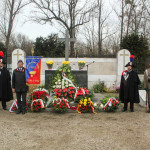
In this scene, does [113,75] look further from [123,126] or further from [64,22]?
[64,22]

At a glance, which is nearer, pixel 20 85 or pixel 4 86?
pixel 20 85

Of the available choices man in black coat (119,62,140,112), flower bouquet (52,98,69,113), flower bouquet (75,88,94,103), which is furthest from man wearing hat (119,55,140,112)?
flower bouquet (52,98,69,113)

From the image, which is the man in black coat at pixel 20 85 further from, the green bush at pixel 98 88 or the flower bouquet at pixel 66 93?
the green bush at pixel 98 88

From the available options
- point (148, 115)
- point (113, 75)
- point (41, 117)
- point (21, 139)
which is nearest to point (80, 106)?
point (41, 117)

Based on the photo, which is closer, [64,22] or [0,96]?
[0,96]

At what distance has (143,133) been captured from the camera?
4.14m

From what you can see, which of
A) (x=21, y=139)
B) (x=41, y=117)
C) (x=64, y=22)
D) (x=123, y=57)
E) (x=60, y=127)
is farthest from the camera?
(x=64, y=22)

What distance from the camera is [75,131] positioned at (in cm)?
424

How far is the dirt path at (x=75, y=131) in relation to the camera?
11.3 feet

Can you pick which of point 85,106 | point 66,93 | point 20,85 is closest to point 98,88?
point 66,93

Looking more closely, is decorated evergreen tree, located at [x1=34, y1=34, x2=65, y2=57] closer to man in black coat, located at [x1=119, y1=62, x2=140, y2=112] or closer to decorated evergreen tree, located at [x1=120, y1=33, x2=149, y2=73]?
decorated evergreen tree, located at [x1=120, y1=33, x2=149, y2=73]

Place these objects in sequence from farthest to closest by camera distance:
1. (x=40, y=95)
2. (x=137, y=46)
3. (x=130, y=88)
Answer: (x=137, y=46)
(x=40, y=95)
(x=130, y=88)

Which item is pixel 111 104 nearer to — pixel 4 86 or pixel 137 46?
pixel 4 86

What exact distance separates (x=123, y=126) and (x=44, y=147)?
2261mm
